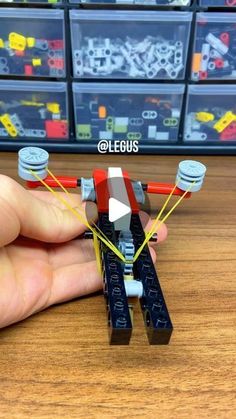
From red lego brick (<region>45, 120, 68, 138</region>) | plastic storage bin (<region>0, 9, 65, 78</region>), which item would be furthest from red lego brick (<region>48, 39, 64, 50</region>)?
red lego brick (<region>45, 120, 68, 138</region>)

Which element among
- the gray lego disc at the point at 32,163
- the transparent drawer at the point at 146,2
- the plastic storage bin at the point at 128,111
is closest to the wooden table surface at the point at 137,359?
the gray lego disc at the point at 32,163

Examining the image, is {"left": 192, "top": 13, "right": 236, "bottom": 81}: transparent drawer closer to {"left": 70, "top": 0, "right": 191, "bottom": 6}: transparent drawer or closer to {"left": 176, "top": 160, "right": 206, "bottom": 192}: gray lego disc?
{"left": 70, "top": 0, "right": 191, "bottom": 6}: transparent drawer

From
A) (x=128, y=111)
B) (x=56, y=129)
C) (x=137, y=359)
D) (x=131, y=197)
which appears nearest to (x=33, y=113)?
(x=56, y=129)

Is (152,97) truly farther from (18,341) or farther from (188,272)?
(18,341)

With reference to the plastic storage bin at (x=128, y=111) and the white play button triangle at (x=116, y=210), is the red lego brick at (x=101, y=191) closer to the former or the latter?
the white play button triangle at (x=116, y=210)

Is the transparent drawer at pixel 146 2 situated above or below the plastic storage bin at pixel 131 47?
above

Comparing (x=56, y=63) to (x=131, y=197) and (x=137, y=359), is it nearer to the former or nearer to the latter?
(x=131, y=197)

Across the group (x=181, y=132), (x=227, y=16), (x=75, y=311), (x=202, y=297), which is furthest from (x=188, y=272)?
(x=227, y=16)
